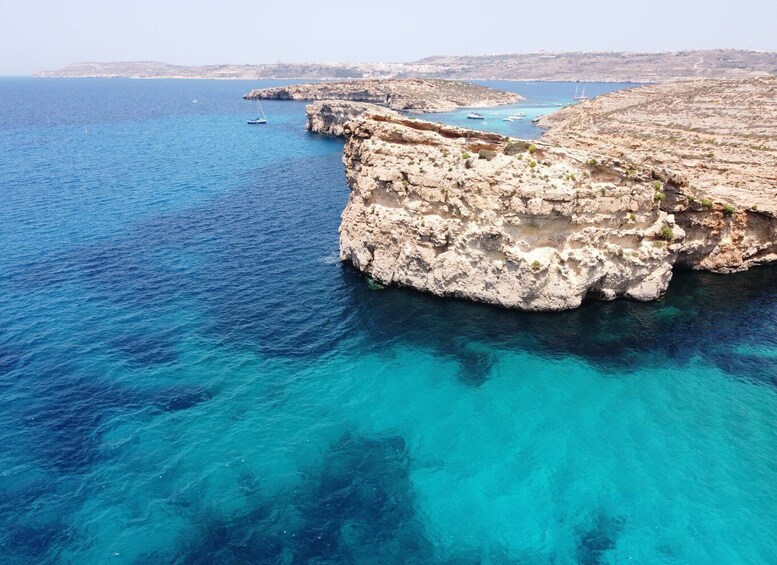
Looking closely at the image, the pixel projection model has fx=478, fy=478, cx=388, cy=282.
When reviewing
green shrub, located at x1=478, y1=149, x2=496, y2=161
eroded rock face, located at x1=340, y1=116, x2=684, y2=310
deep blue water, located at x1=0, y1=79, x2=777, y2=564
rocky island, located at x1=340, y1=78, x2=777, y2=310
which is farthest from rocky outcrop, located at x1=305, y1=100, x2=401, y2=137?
green shrub, located at x1=478, y1=149, x2=496, y2=161

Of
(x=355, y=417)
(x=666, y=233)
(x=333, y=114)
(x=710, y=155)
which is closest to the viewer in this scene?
(x=355, y=417)

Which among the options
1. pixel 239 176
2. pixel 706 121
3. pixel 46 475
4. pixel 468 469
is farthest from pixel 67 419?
pixel 706 121

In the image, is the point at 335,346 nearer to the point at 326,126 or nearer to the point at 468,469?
the point at 468,469

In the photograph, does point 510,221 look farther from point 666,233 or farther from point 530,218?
point 666,233

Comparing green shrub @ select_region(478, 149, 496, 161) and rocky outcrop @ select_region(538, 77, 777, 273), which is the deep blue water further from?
green shrub @ select_region(478, 149, 496, 161)

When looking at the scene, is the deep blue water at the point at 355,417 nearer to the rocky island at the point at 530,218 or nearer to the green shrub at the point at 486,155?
the rocky island at the point at 530,218

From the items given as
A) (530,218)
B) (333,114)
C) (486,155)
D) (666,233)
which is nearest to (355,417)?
(530,218)
